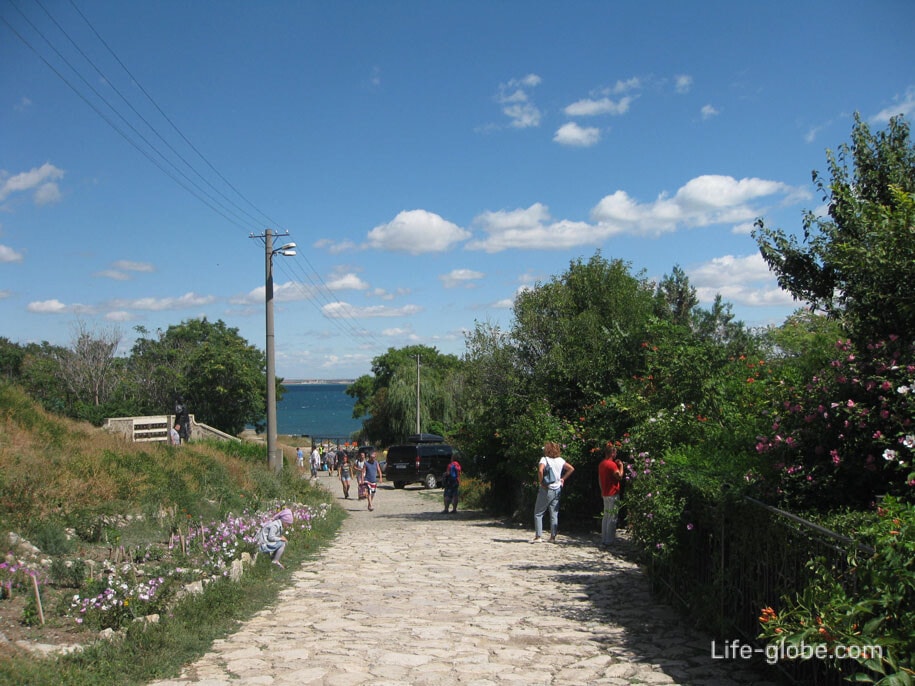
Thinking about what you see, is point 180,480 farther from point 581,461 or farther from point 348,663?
point 348,663

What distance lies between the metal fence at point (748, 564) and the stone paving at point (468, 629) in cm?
29

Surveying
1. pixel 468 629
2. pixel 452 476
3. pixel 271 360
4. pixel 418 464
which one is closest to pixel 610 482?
pixel 468 629

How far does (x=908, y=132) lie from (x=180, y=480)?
40.2 feet

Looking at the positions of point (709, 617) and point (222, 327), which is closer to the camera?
point (709, 617)

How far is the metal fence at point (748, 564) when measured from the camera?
A: 4625mm

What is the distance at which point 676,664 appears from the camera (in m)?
5.89

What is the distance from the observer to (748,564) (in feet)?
18.9

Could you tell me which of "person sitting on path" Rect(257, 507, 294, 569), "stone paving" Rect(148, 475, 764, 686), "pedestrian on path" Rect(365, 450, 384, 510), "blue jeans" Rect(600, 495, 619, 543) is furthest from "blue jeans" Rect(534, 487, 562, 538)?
"pedestrian on path" Rect(365, 450, 384, 510)

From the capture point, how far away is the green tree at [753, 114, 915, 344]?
18.2 feet

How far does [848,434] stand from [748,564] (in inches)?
47.8

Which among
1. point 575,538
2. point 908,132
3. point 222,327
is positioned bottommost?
point 575,538

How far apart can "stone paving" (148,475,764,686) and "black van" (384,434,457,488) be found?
867 inches

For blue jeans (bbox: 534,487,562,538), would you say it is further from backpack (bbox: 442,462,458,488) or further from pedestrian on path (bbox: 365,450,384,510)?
pedestrian on path (bbox: 365,450,384,510)

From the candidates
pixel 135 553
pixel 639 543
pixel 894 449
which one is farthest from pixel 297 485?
pixel 894 449
